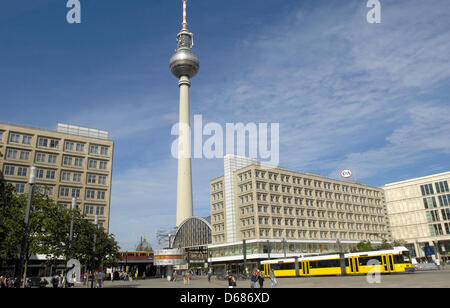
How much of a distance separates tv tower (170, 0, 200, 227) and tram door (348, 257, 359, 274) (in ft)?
226

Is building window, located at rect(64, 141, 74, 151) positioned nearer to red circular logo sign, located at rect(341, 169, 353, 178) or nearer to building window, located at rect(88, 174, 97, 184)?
building window, located at rect(88, 174, 97, 184)

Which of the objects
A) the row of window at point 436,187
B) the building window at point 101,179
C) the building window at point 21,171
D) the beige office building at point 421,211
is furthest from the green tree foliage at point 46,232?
the row of window at point 436,187

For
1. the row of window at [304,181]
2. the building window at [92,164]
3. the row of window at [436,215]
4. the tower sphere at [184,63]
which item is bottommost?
the row of window at [436,215]

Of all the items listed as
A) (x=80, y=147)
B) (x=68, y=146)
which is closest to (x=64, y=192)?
(x=68, y=146)

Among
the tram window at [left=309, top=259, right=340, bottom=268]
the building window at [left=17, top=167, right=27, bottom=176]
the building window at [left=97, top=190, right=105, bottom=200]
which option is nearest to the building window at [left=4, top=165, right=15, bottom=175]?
the building window at [left=17, top=167, right=27, bottom=176]

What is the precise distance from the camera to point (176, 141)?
11481 cm

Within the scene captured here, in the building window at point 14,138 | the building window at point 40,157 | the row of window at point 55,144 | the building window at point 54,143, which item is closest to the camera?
the building window at point 14,138

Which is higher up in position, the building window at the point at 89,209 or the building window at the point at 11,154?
the building window at the point at 11,154

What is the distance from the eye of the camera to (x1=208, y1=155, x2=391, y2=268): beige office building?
258 ft

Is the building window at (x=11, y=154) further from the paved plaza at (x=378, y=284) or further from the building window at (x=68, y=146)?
the paved plaza at (x=378, y=284)

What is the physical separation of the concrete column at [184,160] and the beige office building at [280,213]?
1645 cm

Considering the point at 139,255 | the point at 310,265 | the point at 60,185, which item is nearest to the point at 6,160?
the point at 60,185

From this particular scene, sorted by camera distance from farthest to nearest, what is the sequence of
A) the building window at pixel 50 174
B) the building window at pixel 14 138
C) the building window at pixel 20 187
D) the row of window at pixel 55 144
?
the building window at pixel 50 174 → the row of window at pixel 55 144 → the building window at pixel 14 138 → the building window at pixel 20 187

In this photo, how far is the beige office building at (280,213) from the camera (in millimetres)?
78625
